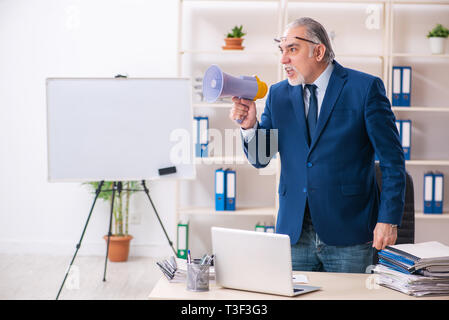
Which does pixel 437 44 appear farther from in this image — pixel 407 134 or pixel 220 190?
pixel 220 190

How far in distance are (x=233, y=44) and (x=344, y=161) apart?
2430 millimetres

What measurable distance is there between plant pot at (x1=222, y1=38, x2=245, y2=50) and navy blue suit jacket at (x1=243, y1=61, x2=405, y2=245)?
220 cm

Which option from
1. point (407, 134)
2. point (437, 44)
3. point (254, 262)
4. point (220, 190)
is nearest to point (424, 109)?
point (407, 134)

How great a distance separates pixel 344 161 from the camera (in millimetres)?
2031

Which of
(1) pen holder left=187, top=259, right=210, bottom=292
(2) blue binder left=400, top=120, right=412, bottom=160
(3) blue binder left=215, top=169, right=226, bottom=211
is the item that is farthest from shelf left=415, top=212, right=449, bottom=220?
(1) pen holder left=187, top=259, right=210, bottom=292

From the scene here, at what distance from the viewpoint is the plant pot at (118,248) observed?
14.1ft

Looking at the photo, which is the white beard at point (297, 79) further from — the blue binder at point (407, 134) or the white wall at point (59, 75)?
the white wall at point (59, 75)

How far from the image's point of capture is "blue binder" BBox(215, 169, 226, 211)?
4203mm

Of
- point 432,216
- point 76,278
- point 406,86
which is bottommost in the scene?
point 76,278

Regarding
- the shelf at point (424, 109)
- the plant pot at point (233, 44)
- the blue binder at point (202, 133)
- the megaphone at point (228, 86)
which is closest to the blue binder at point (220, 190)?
the blue binder at point (202, 133)

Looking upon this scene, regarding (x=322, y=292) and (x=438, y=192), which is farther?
(x=438, y=192)

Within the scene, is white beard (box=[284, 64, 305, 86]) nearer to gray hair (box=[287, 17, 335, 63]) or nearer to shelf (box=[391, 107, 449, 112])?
gray hair (box=[287, 17, 335, 63])
